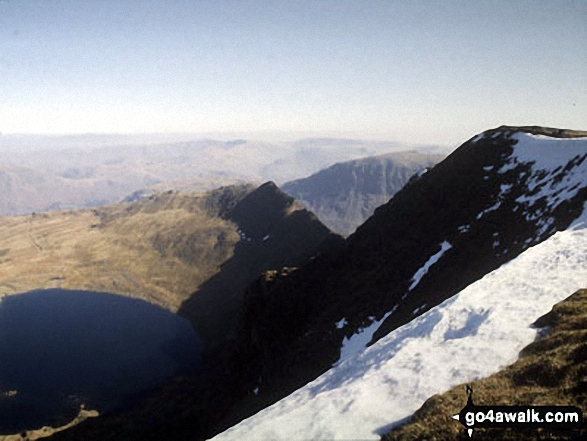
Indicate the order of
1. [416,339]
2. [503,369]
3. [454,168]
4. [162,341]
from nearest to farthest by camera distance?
[503,369] → [416,339] → [454,168] → [162,341]

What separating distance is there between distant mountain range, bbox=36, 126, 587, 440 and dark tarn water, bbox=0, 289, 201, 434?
18.1 meters

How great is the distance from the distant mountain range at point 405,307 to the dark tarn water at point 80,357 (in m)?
18.1

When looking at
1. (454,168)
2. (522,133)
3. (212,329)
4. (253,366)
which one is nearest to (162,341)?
(212,329)

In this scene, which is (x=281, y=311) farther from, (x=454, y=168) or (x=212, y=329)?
(x=212, y=329)

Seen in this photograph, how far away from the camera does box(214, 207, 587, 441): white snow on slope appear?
17.8m

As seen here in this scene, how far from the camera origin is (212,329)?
172 meters

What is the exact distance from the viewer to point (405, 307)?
48.1 m

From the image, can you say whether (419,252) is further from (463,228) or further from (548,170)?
(548,170)

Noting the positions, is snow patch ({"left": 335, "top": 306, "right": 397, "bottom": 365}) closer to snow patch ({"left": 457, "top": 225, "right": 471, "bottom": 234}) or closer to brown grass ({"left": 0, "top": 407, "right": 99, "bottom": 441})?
snow patch ({"left": 457, "top": 225, "right": 471, "bottom": 234})

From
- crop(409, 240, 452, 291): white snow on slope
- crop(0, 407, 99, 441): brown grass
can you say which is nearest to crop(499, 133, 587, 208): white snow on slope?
crop(409, 240, 452, 291): white snow on slope

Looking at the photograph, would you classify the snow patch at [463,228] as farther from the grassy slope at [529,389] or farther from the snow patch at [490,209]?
the grassy slope at [529,389]

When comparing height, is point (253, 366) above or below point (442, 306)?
below

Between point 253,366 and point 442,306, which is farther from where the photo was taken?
point 253,366

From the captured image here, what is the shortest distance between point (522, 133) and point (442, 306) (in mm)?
62556
